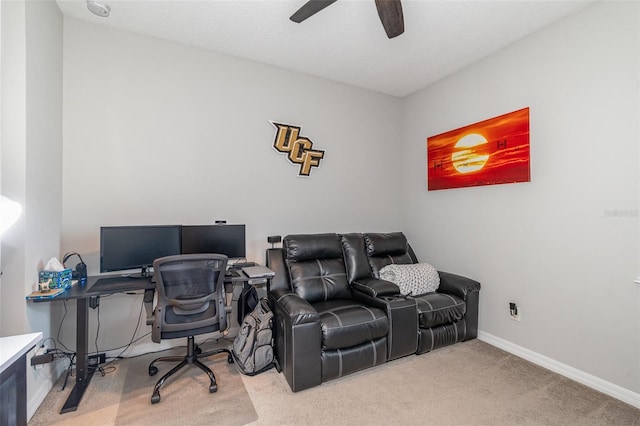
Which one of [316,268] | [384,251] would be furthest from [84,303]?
[384,251]

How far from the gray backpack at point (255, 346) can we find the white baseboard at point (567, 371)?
85.1 inches

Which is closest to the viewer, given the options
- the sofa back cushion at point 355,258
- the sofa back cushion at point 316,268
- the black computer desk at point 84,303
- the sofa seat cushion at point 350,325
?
the black computer desk at point 84,303

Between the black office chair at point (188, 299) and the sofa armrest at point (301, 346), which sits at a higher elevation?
the black office chair at point (188, 299)

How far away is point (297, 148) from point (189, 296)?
76.9 inches

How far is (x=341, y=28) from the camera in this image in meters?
2.55

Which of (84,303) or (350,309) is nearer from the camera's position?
(84,303)

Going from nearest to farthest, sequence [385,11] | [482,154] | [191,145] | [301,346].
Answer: [385,11], [301,346], [191,145], [482,154]

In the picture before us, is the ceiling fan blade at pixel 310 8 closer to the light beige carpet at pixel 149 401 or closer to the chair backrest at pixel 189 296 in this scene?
the chair backrest at pixel 189 296

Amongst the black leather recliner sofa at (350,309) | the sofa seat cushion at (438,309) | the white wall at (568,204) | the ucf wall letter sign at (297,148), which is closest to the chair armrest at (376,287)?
the black leather recliner sofa at (350,309)

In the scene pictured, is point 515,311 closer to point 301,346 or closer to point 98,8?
point 301,346

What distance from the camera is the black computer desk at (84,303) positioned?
1.95 m

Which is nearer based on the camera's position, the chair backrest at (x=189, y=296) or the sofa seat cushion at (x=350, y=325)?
the chair backrest at (x=189, y=296)

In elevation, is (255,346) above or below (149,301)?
below

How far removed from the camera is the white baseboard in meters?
2.01
